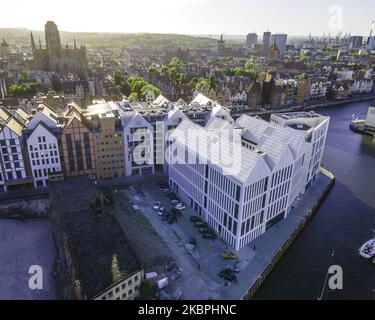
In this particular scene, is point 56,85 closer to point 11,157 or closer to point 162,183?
point 11,157

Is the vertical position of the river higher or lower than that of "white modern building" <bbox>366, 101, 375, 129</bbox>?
lower

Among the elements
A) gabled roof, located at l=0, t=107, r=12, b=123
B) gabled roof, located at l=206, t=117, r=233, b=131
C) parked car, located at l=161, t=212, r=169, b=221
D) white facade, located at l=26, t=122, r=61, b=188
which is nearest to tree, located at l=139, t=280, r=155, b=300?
parked car, located at l=161, t=212, r=169, b=221

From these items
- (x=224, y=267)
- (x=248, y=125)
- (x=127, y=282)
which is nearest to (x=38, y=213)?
(x=127, y=282)

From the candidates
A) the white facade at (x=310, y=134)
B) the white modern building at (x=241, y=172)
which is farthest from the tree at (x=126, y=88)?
the white facade at (x=310, y=134)

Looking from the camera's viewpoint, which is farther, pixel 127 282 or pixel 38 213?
pixel 38 213

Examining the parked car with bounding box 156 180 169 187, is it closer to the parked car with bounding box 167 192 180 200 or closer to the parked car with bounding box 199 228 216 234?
the parked car with bounding box 167 192 180 200

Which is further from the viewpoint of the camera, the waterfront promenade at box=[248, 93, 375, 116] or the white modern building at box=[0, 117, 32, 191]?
the waterfront promenade at box=[248, 93, 375, 116]
